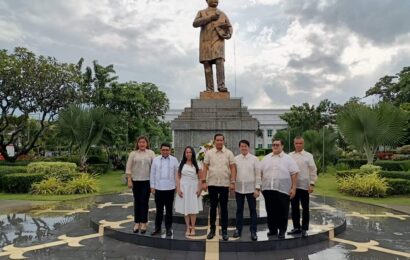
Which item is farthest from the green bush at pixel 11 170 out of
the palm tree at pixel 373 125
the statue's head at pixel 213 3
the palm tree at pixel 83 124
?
the palm tree at pixel 373 125

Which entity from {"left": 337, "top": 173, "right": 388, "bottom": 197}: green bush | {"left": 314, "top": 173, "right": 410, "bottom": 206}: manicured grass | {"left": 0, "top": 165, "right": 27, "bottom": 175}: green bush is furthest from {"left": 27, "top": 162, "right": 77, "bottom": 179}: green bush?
{"left": 337, "top": 173, "right": 388, "bottom": 197}: green bush

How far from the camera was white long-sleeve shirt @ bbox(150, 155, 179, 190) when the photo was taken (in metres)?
6.47

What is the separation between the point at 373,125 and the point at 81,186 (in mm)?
11816

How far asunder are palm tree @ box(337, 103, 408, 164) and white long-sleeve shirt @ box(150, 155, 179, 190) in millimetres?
12482

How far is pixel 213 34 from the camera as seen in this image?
10.2m

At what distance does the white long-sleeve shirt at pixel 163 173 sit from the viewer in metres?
6.47

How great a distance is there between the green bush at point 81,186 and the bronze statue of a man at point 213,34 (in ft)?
22.4

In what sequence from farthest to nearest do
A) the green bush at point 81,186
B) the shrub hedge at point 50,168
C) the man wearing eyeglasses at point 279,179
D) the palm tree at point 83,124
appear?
the palm tree at point 83,124 < the shrub hedge at point 50,168 < the green bush at point 81,186 < the man wearing eyeglasses at point 279,179

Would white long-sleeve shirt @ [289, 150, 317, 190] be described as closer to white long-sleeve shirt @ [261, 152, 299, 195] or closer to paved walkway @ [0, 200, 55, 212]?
white long-sleeve shirt @ [261, 152, 299, 195]

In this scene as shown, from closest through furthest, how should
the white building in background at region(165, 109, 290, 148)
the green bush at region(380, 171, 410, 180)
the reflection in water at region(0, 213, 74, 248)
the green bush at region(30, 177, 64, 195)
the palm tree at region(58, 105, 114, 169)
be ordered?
the reflection in water at region(0, 213, 74, 248), the green bush at region(30, 177, 64, 195), the green bush at region(380, 171, 410, 180), the palm tree at region(58, 105, 114, 169), the white building in background at region(165, 109, 290, 148)

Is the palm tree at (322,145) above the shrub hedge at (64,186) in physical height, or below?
above

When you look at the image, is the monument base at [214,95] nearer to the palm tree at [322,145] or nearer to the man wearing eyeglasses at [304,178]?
the man wearing eyeglasses at [304,178]

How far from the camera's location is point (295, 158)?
670 centimetres

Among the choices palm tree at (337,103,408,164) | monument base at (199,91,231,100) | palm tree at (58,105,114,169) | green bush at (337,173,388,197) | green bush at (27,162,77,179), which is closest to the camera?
monument base at (199,91,231,100)
